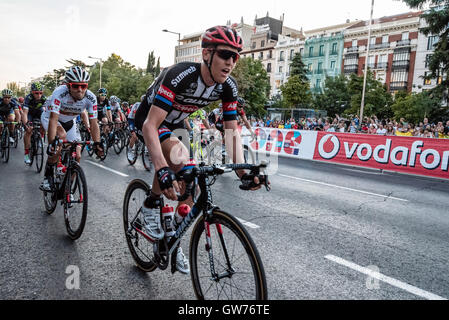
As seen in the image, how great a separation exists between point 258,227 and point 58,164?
9.99 feet

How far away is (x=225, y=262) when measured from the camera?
97.3 inches

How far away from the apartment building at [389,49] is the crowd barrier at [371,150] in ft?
146

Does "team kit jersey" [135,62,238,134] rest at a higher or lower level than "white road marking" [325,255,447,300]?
higher

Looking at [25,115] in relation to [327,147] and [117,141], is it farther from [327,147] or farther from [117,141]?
[327,147]

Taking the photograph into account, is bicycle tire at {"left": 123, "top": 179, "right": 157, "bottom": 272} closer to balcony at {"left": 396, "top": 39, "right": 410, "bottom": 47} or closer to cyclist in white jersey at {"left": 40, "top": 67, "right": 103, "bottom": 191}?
cyclist in white jersey at {"left": 40, "top": 67, "right": 103, "bottom": 191}

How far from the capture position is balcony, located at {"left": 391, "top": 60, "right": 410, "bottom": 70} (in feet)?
185

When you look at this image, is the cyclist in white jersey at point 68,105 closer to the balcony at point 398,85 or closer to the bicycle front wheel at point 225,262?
the bicycle front wheel at point 225,262

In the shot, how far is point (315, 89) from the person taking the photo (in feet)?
218

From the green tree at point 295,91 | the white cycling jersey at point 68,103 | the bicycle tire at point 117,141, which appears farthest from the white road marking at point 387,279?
the green tree at point 295,91

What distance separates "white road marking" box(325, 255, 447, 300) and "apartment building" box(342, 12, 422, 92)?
55.9 metres

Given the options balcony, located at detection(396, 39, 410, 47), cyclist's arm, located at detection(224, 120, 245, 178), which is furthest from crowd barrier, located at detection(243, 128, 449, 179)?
balcony, located at detection(396, 39, 410, 47)

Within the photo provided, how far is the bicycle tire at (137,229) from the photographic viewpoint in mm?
3330

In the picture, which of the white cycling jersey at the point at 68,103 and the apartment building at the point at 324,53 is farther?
the apartment building at the point at 324,53
